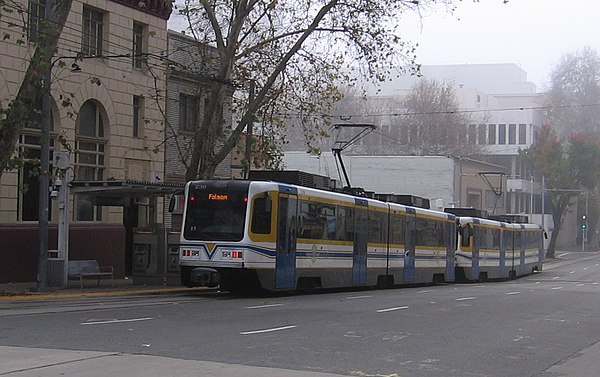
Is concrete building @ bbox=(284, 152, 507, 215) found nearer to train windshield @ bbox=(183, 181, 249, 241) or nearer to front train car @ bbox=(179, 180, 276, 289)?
train windshield @ bbox=(183, 181, 249, 241)

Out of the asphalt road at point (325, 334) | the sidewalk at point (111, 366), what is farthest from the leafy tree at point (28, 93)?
the sidewalk at point (111, 366)

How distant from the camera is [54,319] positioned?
53.9 feet

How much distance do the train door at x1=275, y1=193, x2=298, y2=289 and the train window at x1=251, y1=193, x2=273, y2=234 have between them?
343mm

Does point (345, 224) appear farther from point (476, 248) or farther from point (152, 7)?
point (476, 248)

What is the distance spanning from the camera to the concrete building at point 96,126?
28.7 m

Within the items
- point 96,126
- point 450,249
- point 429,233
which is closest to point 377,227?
point 429,233

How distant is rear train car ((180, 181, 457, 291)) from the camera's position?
77.0 ft

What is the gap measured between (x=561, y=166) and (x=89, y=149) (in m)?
60.7

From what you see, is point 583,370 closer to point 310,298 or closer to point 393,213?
point 310,298

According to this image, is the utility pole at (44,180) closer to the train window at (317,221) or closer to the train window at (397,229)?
the train window at (317,221)

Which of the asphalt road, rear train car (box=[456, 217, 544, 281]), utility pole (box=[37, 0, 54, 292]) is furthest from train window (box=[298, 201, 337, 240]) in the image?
rear train car (box=[456, 217, 544, 281])

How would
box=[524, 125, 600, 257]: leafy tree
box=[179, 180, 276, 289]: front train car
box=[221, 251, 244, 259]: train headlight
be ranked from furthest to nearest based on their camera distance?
1. box=[524, 125, 600, 257]: leafy tree
2. box=[179, 180, 276, 289]: front train car
3. box=[221, 251, 244, 259]: train headlight

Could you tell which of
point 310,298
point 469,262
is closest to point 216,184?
point 310,298

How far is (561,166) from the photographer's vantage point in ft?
278
